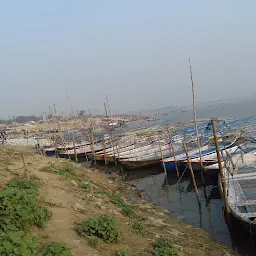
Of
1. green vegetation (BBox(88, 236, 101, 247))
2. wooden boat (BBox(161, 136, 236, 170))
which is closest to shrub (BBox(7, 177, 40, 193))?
green vegetation (BBox(88, 236, 101, 247))

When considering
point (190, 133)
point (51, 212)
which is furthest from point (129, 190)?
point (190, 133)

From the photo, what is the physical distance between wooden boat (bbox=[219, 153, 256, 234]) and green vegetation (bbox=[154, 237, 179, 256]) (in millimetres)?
3625

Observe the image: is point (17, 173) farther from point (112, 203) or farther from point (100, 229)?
point (100, 229)

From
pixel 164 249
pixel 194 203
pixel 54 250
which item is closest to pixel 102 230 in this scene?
pixel 164 249

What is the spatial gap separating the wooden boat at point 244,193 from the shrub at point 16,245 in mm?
7446

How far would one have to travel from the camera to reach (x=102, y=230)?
7.80 m

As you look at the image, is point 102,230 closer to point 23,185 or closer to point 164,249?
point 164,249

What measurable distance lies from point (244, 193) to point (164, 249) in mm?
7367

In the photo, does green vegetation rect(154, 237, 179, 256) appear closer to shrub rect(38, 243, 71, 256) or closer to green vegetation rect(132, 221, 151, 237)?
green vegetation rect(132, 221, 151, 237)

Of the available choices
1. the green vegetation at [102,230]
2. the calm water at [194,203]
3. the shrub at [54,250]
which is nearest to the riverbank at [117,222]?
the green vegetation at [102,230]

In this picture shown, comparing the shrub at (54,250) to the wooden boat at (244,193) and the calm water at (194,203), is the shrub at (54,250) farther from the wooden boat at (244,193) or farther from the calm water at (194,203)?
the calm water at (194,203)

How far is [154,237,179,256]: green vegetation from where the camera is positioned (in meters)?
7.51

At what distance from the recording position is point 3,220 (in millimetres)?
6723

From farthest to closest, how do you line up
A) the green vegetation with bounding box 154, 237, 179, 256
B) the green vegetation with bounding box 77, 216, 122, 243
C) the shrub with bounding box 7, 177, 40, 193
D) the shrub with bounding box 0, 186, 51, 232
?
the shrub with bounding box 7, 177, 40, 193
the green vegetation with bounding box 77, 216, 122, 243
the green vegetation with bounding box 154, 237, 179, 256
the shrub with bounding box 0, 186, 51, 232
